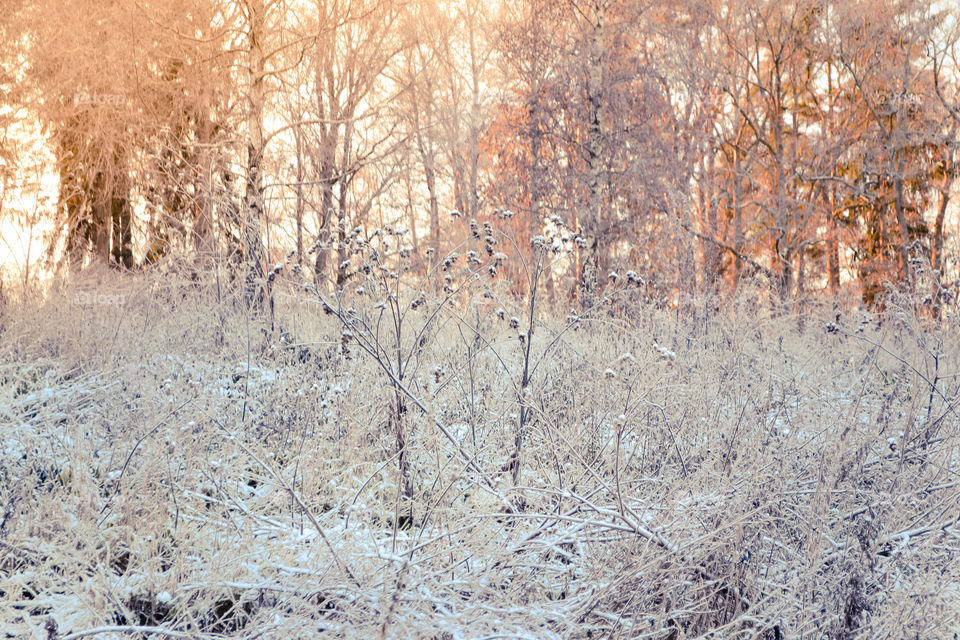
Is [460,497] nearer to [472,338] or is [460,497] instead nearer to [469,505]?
[469,505]

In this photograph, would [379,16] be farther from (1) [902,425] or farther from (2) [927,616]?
(2) [927,616]

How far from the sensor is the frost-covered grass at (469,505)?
2.54 metres

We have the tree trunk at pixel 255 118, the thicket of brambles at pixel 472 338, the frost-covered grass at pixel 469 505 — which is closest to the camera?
the frost-covered grass at pixel 469 505

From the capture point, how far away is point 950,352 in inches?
245

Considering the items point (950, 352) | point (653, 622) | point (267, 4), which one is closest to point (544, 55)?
point (267, 4)

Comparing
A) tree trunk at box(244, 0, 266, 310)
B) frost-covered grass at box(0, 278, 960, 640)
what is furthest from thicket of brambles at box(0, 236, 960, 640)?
tree trunk at box(244, 0, 266, 310)

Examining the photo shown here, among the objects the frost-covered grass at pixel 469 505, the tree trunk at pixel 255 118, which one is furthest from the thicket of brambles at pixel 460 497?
the tree trunk at pixel 255 118

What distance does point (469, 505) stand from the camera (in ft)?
12.1

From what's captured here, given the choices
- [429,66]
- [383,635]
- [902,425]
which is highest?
[429,66]

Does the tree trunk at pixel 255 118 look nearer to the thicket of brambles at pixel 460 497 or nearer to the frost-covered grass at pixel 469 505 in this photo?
the thicket of brambles at pixel 460 497

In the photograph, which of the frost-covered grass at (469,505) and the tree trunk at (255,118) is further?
the tree trunk at (255,118)

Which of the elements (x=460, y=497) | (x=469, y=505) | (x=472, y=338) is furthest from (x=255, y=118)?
(x=469, y=505)

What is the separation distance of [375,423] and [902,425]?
3.33 m

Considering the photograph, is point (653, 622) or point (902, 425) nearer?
point (653, 622)
